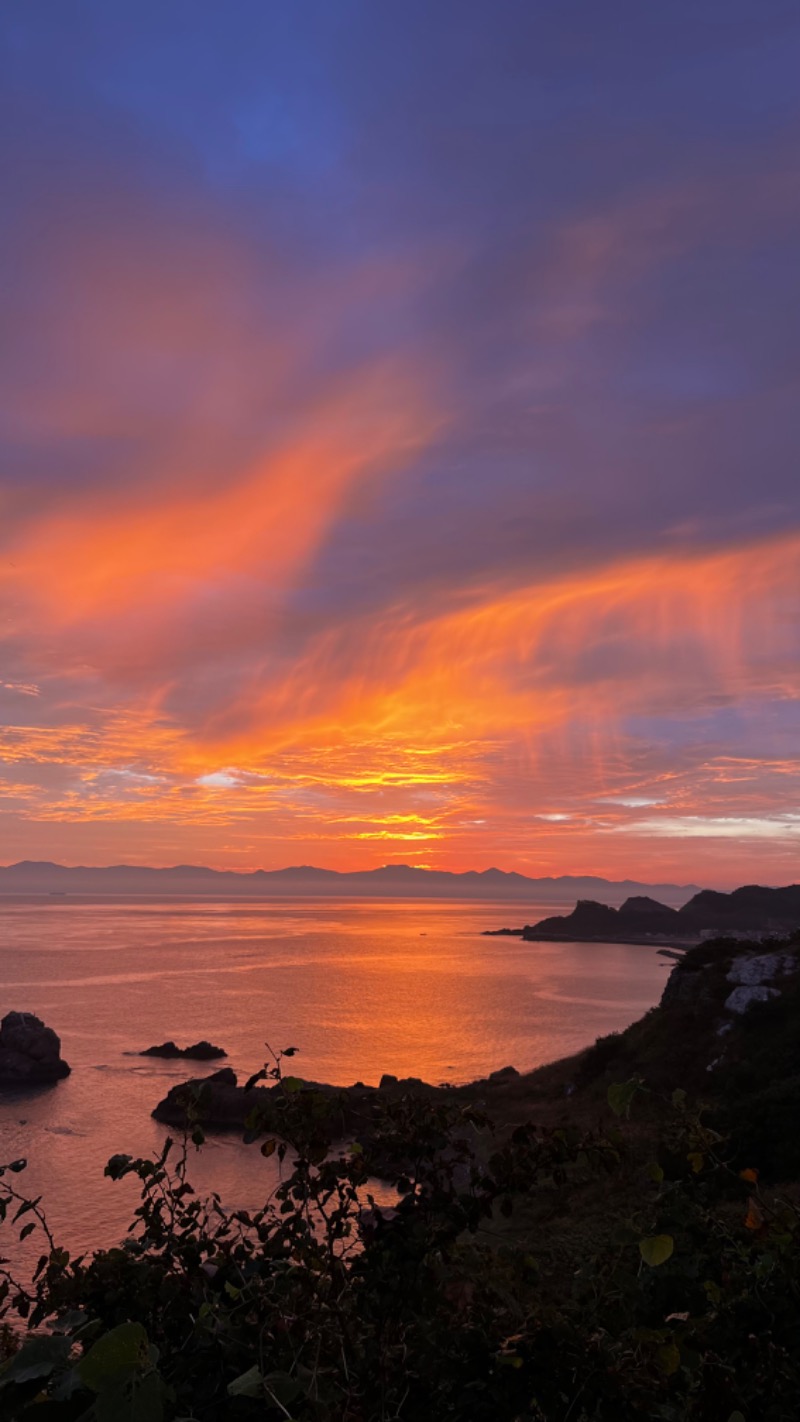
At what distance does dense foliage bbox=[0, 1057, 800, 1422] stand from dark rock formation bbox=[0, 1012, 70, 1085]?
6027cm

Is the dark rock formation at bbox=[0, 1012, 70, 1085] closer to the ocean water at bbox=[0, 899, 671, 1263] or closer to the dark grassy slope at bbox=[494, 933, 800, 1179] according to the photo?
the ocean water at bbox=[0, 899, 671, 1263]

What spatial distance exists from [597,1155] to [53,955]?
146636 millimetres

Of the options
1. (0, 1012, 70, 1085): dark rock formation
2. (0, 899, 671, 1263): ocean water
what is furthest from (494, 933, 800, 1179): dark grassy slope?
(0, 1012, 70, 1085): dark rock formation

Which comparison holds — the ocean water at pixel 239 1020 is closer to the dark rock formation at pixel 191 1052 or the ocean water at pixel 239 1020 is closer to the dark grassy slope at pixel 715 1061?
the dark rock formation at pixel 191 1052

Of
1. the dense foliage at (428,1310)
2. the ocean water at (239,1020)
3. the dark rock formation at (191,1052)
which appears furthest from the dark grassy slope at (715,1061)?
the dark rock formation at (191,1052)

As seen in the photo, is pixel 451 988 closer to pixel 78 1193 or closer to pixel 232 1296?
pixel 78 1193

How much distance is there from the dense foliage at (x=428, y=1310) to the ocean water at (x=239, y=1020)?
96.3 ft

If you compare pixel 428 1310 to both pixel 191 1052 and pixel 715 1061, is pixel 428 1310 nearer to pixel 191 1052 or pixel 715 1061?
pixel 715 1061

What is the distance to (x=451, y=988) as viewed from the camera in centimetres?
11331

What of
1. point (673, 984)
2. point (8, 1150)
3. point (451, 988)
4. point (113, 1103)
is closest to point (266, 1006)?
point (451, 988)

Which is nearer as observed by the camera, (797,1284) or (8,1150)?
(797,1284)

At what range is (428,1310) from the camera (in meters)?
3.98

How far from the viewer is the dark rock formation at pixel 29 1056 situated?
5606 cm

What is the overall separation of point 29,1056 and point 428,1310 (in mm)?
61770
